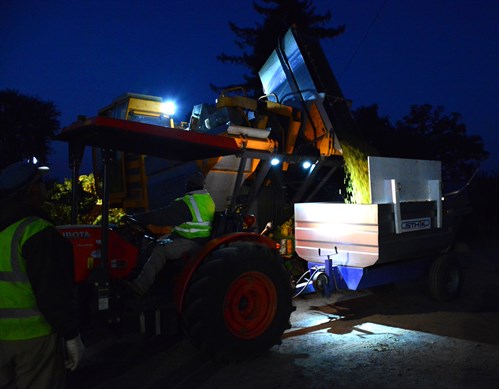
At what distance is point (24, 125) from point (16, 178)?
19.8 metres

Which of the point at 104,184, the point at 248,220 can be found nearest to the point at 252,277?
the point at 248,220

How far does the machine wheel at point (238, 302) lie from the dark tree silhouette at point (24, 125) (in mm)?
16670

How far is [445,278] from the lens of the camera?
6891 mm

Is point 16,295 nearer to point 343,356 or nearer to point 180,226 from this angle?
point 180,226

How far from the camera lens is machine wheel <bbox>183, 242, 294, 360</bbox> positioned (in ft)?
14.4

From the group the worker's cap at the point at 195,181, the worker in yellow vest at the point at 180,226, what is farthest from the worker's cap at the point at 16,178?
the worker's cap at the point at 195,181

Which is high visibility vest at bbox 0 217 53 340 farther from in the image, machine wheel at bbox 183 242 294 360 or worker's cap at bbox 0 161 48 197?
machine wheel at bbox 183 242 294 360

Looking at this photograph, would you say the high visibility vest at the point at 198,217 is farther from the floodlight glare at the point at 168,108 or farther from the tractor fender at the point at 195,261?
the floodlight glare at the point at 168,108

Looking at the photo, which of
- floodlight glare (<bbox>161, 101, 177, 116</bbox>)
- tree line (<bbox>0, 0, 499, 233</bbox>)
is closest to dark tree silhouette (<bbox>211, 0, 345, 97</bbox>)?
tree line (<bbox>0, 0, 499, 233</bbox>)

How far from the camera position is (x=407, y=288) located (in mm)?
7805

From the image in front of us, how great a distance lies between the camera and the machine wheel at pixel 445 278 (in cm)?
673

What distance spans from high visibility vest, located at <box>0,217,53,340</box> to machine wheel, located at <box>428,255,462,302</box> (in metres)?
5.48

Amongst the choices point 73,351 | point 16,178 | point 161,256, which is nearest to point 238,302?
point 161,256

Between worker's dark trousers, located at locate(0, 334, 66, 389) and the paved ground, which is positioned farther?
the paved ground
